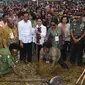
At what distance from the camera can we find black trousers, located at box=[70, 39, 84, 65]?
8172 mm

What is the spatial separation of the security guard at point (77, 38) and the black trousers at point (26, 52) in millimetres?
1212

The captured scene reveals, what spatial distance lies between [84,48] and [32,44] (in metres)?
1.55

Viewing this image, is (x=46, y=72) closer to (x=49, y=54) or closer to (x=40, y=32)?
(x=49, y=54)

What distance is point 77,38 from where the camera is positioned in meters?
8.00

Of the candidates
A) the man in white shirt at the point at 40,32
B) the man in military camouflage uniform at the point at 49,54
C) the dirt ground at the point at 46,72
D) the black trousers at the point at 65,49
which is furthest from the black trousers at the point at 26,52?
the black trousers at the point at 65,49

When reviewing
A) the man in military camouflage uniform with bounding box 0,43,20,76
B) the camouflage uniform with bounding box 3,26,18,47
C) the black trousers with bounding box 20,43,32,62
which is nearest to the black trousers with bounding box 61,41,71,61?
Answer: the black trousers with bounding box 20,43,32,62

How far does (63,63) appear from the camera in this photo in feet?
26.0

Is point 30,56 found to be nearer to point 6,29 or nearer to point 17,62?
point 17,62

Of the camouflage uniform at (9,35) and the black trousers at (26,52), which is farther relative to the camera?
the black trousers at (26,52)

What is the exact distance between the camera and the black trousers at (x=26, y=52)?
329 inches

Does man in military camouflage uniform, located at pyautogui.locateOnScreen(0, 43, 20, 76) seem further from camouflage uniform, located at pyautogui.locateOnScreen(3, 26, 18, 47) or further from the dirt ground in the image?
camouflage uniform, located at pyautogui.locateOnScreen(3, 26, 18, 47)

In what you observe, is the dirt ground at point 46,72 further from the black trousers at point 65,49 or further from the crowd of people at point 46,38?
the black trousers at point 65,49

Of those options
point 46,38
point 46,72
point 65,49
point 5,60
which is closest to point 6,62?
point 5,60

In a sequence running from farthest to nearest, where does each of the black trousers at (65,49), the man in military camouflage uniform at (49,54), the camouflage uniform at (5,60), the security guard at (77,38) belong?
the black trousers at (65,49), the security guard at (77,38), the man in military camouflage uniform at (49,54), the camouflage uniform at (5,60)
